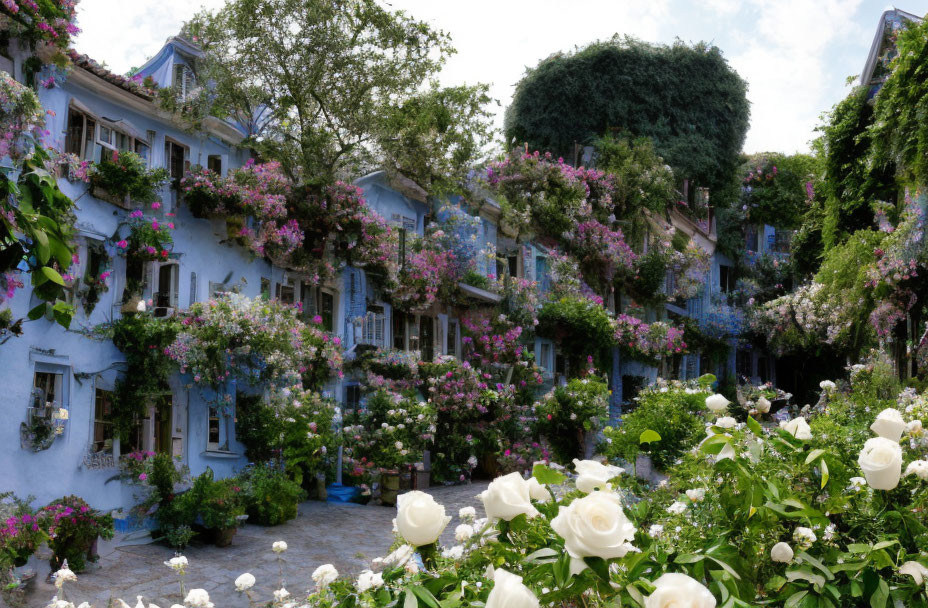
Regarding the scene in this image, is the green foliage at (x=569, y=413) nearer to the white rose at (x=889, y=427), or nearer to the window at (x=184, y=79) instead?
the window at (x=184, y=79)

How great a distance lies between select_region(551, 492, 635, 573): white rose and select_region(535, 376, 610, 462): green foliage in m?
16.9

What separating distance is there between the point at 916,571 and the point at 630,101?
90.0 feet

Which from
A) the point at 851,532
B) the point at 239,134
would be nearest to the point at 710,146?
the point at 239,134

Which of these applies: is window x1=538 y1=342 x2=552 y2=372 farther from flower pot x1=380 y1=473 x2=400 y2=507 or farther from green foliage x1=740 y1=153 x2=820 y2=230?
green foliage x1=740 y1=153 x2=820 y2=230

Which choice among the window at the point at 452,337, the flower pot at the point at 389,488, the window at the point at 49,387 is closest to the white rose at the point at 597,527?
the window at the point at 49,387

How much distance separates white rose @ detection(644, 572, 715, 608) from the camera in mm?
1932

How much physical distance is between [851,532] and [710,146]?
28486mm

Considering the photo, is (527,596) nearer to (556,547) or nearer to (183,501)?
(556,547)

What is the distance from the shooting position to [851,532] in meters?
3.19

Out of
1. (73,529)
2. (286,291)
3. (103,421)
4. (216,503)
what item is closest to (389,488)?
(286,291)

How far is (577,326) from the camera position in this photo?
22781 millimetres

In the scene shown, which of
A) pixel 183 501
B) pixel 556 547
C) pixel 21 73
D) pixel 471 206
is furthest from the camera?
pixel 471 206

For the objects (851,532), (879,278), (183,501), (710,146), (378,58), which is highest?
(710,146)

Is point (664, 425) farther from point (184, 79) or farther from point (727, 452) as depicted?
point (184, 79)
